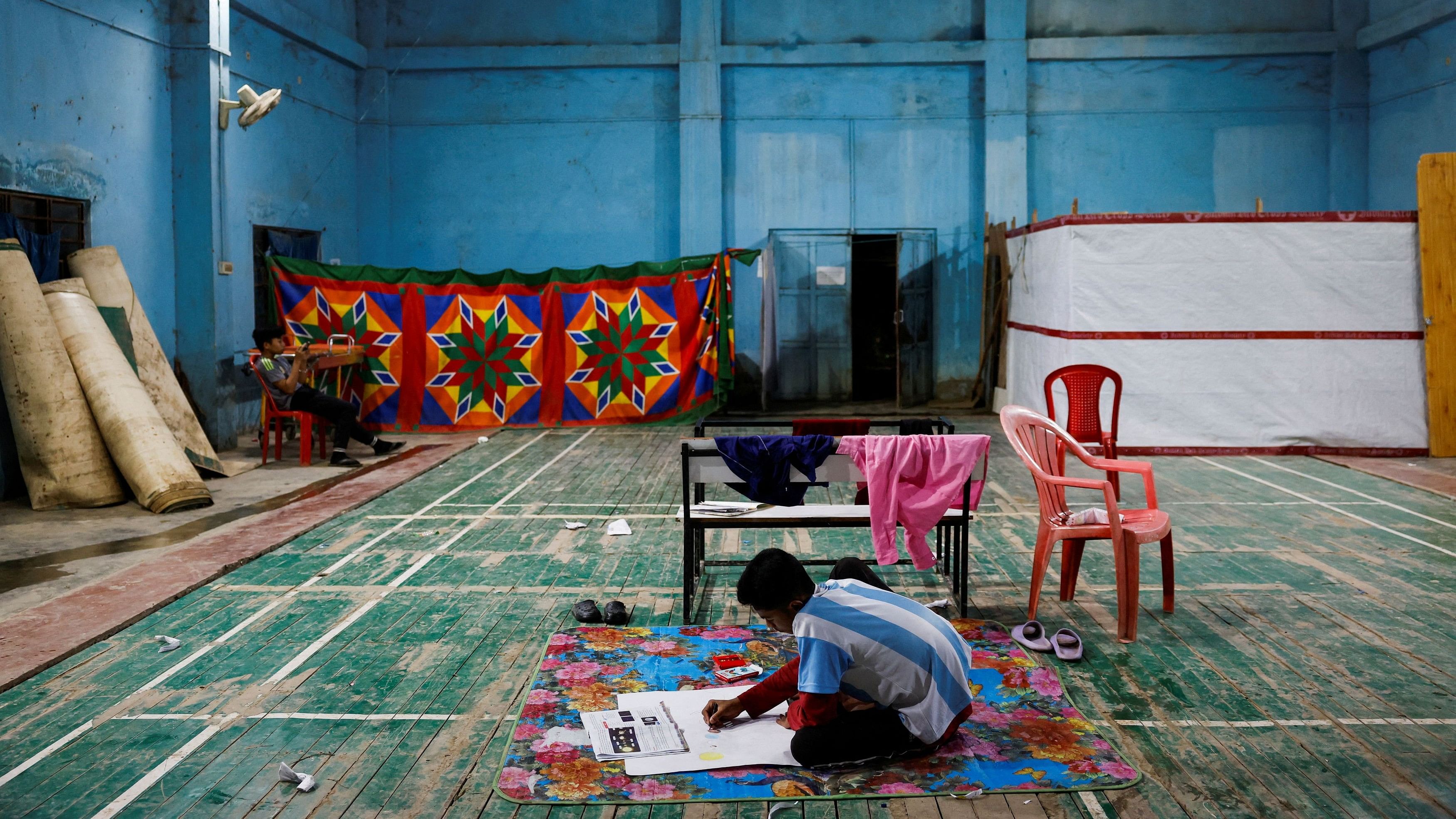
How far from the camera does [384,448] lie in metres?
11.5

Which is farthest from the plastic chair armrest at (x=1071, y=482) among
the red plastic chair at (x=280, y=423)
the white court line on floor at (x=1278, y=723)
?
the red plastic chair at (x=280, y=423)

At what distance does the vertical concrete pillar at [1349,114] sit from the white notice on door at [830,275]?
22.1ft

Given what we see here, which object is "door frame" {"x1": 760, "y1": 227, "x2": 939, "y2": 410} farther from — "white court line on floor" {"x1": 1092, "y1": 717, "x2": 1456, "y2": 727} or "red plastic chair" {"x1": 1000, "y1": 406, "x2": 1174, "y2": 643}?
"white court line on floor" {"x1": 1092, "y1": 717, "x2": 1456, "y2": 727}

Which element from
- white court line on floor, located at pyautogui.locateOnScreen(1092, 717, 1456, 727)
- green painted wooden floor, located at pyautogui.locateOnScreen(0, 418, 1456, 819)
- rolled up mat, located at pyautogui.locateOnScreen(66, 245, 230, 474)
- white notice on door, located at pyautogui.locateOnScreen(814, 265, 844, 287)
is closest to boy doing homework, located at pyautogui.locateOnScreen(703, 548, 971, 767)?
green painted wooden floor, located at pyautogui.locateOnScreen(0, 418, 1456, 819)

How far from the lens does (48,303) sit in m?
9.23

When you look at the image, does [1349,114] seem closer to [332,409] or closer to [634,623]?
[332,409]

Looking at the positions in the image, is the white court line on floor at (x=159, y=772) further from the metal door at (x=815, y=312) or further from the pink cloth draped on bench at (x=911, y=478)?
the metal door at (x=815, y=312)

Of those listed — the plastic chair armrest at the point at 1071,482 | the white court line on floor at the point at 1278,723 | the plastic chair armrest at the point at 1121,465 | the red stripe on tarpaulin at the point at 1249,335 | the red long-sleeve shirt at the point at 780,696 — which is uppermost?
the red stripe on tarpaulin at the point at 1249,335

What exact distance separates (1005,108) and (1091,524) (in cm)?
1128

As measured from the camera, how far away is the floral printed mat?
390 centimetres

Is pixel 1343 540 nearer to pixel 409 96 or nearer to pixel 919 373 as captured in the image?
pixel 919 373

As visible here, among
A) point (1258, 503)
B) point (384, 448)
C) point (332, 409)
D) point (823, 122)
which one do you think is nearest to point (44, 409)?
point (332, 409)

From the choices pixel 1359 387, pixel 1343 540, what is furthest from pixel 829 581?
pixel 1359 387

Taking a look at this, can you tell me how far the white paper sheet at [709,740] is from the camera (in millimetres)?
4059
